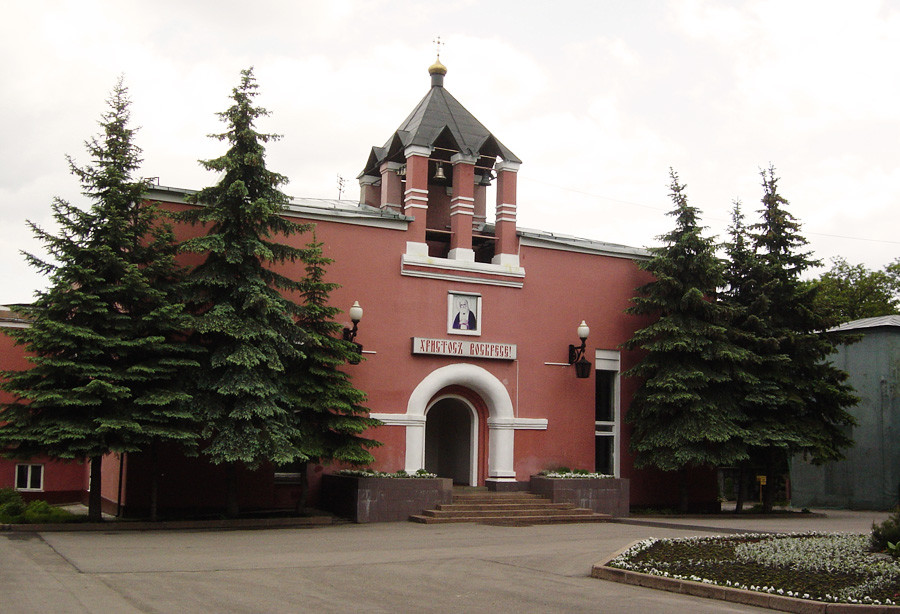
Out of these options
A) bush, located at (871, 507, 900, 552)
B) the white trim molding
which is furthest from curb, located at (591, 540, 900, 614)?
the white trim molding

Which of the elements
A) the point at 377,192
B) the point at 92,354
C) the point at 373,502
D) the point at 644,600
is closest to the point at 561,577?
the point at 644,600

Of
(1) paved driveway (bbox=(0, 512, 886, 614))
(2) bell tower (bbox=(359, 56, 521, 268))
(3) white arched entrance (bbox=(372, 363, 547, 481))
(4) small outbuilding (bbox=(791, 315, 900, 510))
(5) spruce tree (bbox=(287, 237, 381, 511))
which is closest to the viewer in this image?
(1) paved driveway (bbox=(0, 512, 886, 614))

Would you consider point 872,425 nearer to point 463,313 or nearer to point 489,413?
point 489,413

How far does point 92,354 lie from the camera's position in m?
14.6

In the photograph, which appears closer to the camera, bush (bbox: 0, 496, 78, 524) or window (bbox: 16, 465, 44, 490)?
bush (bbox: 0, 496, 78, 524)

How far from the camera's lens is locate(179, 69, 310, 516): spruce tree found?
15.4m

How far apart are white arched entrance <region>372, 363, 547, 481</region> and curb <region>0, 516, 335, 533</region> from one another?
3.42 metres

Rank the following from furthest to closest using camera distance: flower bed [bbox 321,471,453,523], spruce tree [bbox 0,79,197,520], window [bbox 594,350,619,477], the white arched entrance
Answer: window [bbox 594,350,619,477] → the white arched entrance → flower bed [bbox 321,471,453,523] → spruce tree [bbox 0,79,197,520]

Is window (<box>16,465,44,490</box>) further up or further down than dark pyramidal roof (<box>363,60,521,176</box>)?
further down

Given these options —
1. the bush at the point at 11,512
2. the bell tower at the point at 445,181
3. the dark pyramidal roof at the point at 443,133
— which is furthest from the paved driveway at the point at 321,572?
the dark pyramidal roof at the point at 443,133

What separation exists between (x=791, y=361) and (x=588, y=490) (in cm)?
579

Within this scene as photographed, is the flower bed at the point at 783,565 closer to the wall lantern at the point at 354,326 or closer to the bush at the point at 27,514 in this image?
the wall lantern at the point at 354,326

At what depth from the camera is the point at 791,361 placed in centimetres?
2073

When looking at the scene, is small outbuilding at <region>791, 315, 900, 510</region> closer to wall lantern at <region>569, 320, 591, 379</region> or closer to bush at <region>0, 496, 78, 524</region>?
wall lantern at <region>569, 320, 591, 379</region>
